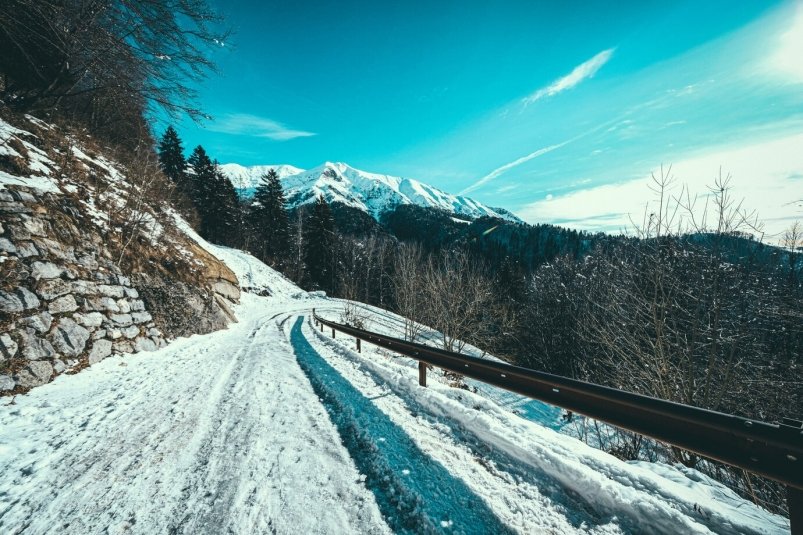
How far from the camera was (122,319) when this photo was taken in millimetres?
8008

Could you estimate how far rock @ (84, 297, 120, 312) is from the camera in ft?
23.2

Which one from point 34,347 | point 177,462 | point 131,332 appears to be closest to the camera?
point 177,462

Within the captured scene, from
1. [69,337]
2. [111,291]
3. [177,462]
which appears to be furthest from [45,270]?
[177,462]

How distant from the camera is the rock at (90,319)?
22.0 feet

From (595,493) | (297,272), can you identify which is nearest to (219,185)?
(297,272)

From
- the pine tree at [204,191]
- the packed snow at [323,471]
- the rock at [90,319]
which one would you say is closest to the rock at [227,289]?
the rock at [90,319]

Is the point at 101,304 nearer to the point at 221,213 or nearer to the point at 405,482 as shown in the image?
the point at 405,482

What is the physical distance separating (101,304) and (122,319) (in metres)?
0.74

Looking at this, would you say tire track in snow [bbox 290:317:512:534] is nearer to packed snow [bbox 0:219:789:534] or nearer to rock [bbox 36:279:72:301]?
packed snow [bbox 0:219:789:534]

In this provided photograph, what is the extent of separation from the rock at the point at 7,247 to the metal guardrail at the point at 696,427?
9.54 meters

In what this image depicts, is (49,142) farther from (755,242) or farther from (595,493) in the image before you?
(755,242)

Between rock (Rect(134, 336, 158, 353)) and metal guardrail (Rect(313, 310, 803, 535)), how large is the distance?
975cm

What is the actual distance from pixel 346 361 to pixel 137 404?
3895 mm

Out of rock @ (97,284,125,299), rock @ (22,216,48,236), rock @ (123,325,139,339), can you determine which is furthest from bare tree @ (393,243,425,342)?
rock @ (22,216,48,236)
